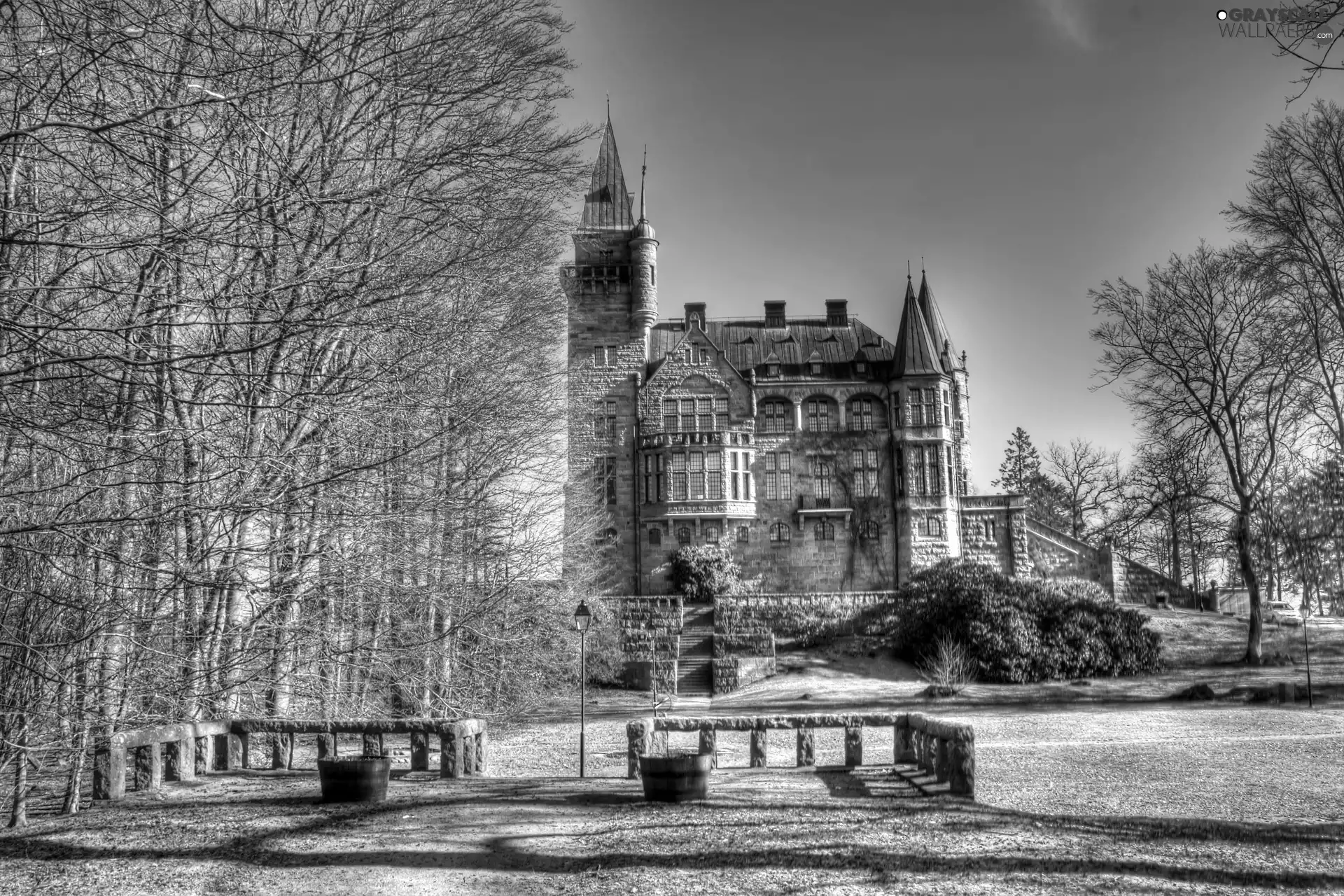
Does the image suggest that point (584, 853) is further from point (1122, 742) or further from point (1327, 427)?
point (1327, 427)

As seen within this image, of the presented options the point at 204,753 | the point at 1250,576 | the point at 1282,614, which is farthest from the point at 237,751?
the point at 1282,614

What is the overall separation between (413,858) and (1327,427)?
50.4 feet

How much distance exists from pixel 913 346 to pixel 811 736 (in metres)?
33.1

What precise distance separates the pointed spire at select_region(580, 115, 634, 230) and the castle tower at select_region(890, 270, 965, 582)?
1313 centimetres

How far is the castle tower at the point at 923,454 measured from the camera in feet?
144

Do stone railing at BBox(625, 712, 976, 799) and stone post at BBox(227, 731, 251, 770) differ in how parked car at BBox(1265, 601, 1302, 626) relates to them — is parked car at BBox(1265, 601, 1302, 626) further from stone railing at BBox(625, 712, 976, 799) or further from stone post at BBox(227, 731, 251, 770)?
stone post at BBox(227, 731, 251, 770)

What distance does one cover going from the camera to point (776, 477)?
45000 millimetres

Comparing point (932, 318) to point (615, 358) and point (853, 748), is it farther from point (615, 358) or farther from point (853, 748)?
point (853, 748)

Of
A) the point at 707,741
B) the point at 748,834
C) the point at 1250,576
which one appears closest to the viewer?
the point at 748,834

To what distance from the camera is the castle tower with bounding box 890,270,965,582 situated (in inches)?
1727

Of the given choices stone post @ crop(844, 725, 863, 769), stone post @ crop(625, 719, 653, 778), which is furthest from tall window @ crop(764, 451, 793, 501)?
stone post @ crop(625, 719, 653, 778)

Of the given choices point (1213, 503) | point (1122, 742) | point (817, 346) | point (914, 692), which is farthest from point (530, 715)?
point (817, 346)

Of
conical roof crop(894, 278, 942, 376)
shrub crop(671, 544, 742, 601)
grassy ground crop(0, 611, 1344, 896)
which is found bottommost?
grassy ground crop(0, 611, 1344, 896)

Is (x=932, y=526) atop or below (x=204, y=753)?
atop
